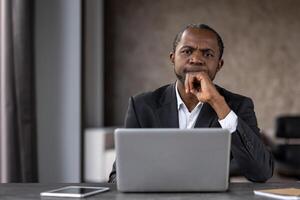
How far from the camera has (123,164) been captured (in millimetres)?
1640

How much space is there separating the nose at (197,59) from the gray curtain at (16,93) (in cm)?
156

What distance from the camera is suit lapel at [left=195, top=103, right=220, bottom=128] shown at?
6.77ft

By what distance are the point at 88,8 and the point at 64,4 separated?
151 cm

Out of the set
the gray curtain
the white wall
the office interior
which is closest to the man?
the gray curtain

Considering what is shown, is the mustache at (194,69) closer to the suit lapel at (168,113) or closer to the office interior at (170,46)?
the suit lapel at (168,113)

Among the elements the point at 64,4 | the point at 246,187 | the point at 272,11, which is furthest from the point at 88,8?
the point at 246,187

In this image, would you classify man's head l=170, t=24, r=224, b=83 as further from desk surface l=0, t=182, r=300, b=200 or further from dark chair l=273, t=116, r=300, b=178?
dark chair l=273, t=116, r=300, b=178

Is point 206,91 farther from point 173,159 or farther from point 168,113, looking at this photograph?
point 173,159

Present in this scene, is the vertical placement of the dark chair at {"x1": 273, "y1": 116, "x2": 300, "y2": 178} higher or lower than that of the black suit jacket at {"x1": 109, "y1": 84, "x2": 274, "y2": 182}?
lower

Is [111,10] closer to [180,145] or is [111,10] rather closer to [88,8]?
[88,8]

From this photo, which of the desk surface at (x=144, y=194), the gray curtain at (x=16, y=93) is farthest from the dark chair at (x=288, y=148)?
the desk surface at (x=144, y=194)

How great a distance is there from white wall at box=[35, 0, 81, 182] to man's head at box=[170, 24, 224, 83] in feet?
6.44

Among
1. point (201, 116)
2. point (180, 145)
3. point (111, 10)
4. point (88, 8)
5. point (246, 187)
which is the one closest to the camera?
point (180, 145)

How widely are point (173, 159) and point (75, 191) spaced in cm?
31
